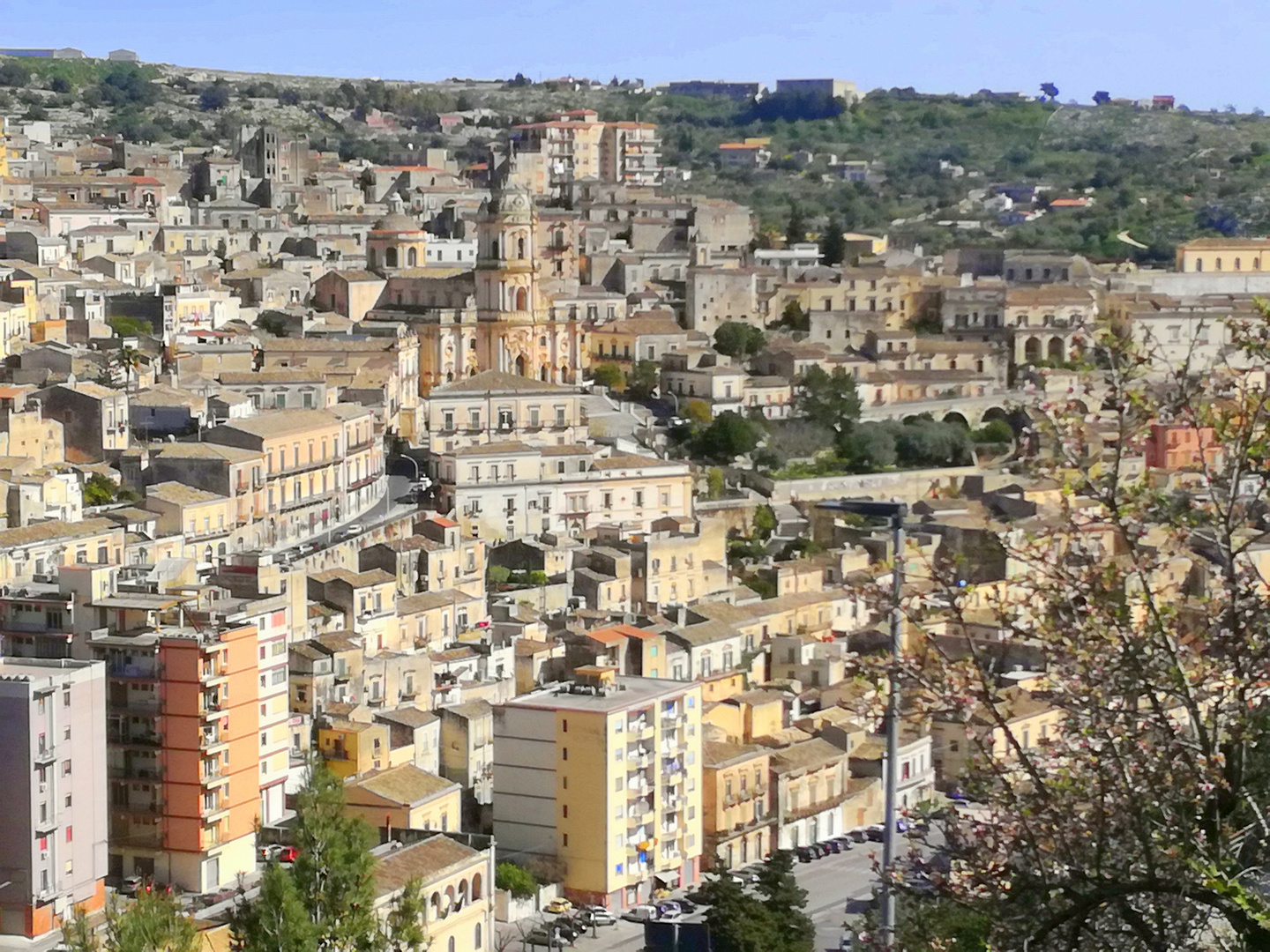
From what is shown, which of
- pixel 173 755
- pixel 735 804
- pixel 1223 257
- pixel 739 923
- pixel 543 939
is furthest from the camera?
pixel 1223 257

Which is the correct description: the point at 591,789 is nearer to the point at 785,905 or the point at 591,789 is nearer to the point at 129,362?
the point at 785,905

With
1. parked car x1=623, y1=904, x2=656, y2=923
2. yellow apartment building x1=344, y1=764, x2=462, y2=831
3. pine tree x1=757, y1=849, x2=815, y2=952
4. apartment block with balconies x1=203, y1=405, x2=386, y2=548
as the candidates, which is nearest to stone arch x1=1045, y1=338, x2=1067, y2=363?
apartment block with balconies x1=203, y1=405, x2=386, y2=548

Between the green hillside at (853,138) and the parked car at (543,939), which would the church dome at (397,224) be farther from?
the parked car at (543,939)

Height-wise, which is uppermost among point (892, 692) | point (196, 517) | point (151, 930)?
point (892, 692)

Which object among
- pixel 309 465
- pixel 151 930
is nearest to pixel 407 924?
pixel 151 930

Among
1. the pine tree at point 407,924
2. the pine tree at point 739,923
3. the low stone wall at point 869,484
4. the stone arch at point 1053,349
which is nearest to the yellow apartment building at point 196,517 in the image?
the pine tree at point 739,923

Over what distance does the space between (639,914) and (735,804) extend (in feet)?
7.68

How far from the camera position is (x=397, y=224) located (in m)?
44.0

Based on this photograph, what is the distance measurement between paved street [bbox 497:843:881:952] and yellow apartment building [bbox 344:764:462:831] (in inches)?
41.4

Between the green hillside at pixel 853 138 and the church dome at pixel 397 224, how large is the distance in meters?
9.60

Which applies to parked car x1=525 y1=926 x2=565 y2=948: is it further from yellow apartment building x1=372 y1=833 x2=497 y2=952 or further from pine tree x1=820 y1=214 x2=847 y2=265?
pine tree x1=820 y1=214 x2=847 y2=265

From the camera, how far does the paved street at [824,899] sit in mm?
18922

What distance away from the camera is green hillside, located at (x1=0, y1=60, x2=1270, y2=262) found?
61094 millimetres

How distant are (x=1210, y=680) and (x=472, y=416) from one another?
2777cm
